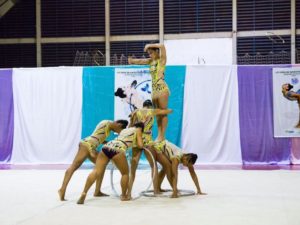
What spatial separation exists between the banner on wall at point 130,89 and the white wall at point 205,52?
4.49 m

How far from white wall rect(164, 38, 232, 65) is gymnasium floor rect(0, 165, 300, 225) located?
6.61 meters

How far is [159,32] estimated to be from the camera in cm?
1484

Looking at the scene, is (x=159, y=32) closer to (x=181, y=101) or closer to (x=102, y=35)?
(x=102, y=35)

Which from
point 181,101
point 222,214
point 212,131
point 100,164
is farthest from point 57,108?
point 222,214

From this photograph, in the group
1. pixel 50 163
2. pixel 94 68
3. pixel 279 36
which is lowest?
pixel 50 163

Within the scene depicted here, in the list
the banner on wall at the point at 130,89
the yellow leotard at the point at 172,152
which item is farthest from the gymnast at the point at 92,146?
the banner on wall at the point at 130,89

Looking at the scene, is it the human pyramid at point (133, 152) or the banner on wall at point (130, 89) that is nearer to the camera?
the human pyramid at point (133, 152)

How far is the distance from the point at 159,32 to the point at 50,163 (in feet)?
20.3

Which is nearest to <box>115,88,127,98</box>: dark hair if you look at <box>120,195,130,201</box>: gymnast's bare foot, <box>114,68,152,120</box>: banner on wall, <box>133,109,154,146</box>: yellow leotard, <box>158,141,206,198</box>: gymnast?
<box>114,68,152,120</box>: banner on wall

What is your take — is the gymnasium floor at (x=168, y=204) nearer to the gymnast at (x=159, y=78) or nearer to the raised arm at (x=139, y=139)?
the raised arm at (x=139, y=139)

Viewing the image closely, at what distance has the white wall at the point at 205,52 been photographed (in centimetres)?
1439

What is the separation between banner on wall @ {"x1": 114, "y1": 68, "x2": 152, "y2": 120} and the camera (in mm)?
10086

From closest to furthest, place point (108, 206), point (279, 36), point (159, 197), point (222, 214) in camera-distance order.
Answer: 1. point (222, 214)
2. point (108, 206)
3. point (159, 197)
4. point (279, 36)

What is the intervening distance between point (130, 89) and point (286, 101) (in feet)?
10.7
